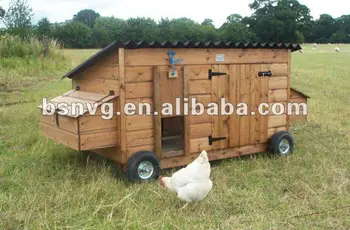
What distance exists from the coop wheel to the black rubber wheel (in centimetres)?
220

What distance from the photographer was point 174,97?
5.66m

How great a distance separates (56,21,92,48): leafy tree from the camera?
2048 inches

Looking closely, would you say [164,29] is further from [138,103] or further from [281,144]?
[138,103]

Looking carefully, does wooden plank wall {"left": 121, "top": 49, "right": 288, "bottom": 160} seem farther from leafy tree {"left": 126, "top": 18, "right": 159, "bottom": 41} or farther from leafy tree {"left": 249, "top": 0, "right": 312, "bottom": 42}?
leafy tree {"left": 249, "top": 0, "right": 312, "bottom": 42}

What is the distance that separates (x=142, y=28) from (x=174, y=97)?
185ft

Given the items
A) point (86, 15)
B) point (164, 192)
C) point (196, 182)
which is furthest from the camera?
point (86, 15)

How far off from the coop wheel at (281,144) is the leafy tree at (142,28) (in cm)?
5063

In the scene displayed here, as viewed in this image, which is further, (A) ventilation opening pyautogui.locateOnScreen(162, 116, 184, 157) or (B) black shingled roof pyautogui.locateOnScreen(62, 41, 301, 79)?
(A) ventilation opening pyautogui.locateOnScreen(162, 116, 184, 157)

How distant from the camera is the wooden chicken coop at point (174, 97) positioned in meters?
5.22

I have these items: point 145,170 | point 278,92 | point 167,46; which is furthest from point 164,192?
point 278,92

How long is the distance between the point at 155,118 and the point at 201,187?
1.43 metres

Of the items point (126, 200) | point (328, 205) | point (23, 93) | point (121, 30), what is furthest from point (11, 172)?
point (121, 30)

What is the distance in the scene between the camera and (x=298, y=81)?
57.1 feet

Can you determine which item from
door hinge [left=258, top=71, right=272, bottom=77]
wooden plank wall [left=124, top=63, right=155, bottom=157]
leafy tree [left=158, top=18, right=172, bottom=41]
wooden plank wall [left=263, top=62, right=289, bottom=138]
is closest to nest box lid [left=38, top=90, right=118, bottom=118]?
wooden plank wall [left=124, top=63, right=155, bottom=157]
